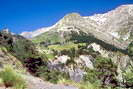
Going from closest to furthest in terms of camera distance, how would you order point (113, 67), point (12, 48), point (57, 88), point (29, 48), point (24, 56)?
point (57, 88) < point (12, 48) < point (24, 56) < point (29, 48) < point (113, 67)

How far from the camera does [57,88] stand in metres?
16.2

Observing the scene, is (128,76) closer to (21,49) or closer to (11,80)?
(11,80)

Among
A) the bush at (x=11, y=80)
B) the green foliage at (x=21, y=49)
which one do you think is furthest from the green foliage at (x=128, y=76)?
the green foliage at (x=21, y=49)

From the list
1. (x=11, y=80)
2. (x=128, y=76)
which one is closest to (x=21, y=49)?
(x=128, y=76)

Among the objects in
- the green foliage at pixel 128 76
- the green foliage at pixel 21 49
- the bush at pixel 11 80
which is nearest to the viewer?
the bush at pixel 11 80

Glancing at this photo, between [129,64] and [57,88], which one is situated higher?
[129,64]

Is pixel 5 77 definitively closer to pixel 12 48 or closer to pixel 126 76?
pixel 126 76

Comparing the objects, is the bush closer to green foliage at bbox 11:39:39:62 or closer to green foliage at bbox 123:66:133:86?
green foliage at bbox 123:66:133:86

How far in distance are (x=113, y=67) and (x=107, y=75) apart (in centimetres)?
923

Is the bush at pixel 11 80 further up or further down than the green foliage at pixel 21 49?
further down

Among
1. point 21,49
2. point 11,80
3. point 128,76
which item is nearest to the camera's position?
point 11,80

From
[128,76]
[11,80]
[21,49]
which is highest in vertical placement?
[21,49]

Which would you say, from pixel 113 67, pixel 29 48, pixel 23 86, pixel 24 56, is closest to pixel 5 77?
pixel 23 86

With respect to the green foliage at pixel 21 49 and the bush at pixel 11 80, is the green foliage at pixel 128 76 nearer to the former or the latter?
the bush at pixel 11 80
